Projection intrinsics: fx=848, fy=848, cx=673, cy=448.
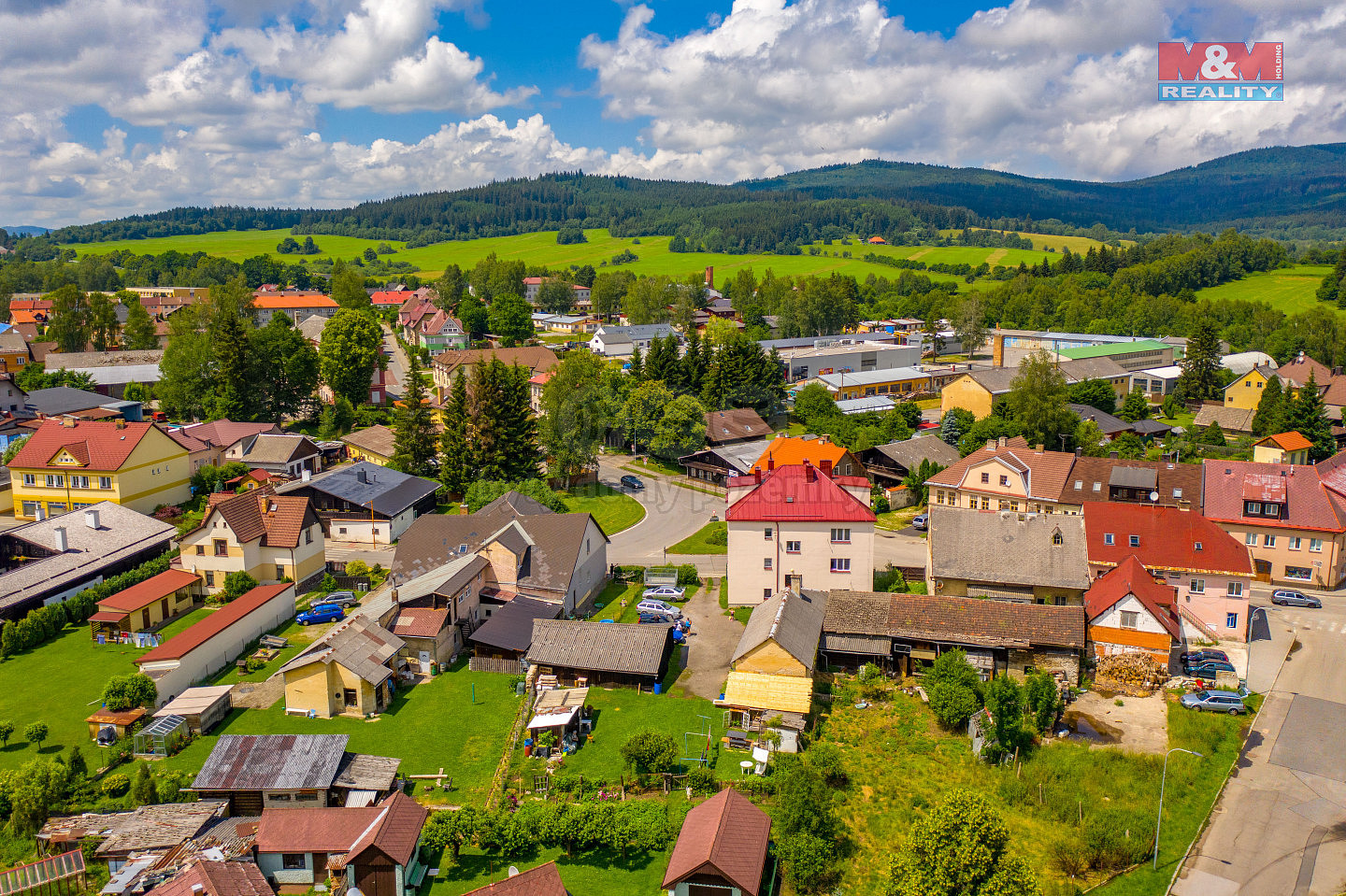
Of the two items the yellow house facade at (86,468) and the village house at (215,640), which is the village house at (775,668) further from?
the yellow house facade at (86,468)

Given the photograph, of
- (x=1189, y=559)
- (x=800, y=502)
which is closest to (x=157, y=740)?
(x=800, y=502)

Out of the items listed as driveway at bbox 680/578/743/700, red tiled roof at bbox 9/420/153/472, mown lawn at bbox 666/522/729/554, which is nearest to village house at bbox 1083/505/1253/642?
driveway at bbox 680/578/743/700

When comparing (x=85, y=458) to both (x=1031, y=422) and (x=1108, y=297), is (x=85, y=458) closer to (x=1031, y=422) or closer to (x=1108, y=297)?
(x=1031, y=422)

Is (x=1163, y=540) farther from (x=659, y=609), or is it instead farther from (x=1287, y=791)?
(x=659, y=609)

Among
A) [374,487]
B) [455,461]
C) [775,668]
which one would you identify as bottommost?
[775,668]

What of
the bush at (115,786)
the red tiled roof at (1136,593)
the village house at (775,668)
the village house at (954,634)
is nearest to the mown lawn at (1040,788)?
the village house at (775,668)
